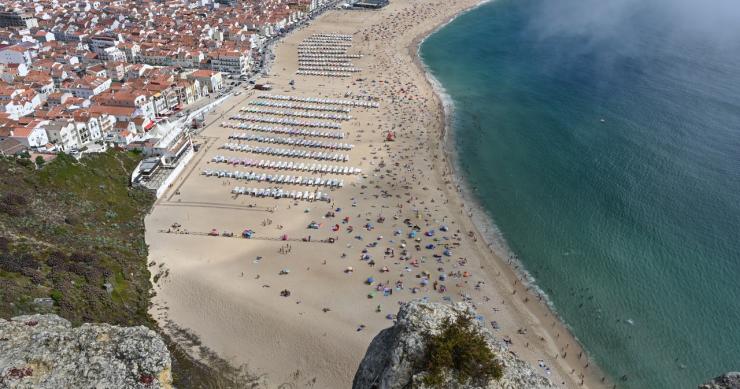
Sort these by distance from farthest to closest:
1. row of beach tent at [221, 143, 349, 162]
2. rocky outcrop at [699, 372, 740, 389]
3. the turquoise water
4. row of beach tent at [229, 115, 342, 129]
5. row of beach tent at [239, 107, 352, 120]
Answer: row of beach tent at [239, 107, 352, 120], row of beach tent at [229, 115, 342, 129], row of beach tent at [221, 143, 349, 162], the turquoise water, rocky outcrop at [699, 372, 740, 389]

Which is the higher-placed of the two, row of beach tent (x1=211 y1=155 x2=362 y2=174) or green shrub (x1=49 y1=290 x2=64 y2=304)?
green shrub (x1=49 y1=290 x2=64 y2=304)

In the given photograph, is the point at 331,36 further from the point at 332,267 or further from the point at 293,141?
the point at 332,267

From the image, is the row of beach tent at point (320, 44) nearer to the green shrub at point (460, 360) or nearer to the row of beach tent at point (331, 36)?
the row of beach tent at point (331, 36)

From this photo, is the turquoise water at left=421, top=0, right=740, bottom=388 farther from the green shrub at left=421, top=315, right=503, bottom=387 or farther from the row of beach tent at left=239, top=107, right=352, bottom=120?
the green shrub at left=421, top=315, right=503, bottom=387

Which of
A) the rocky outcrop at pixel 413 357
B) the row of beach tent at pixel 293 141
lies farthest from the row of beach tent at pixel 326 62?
the rocky outcrop at pixel 413 357

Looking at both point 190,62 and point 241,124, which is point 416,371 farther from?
point 190,62

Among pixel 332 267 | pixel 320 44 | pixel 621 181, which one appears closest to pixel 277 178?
pixel 332 267

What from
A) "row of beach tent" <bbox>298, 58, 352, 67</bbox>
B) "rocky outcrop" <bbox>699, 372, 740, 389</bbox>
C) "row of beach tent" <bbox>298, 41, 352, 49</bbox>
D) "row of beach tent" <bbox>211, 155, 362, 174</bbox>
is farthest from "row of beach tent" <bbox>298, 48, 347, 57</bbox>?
"rocky outcrop" <bbox>699, 372, 740, 389</bbox>
